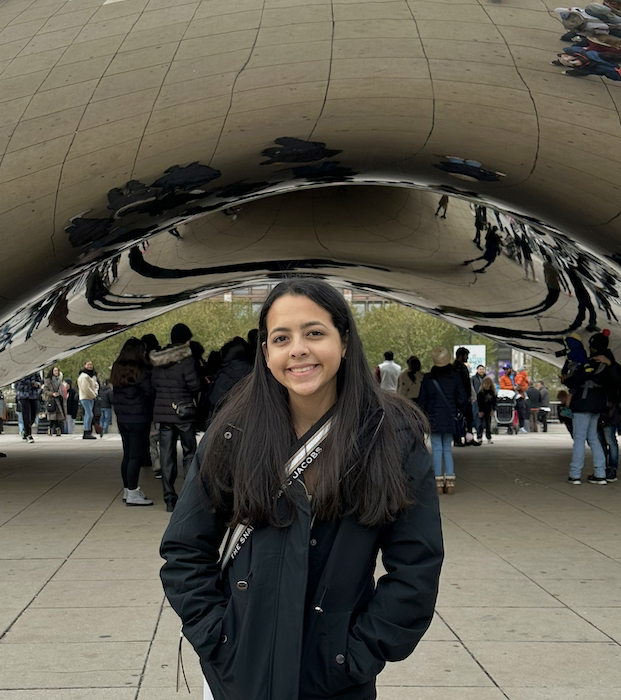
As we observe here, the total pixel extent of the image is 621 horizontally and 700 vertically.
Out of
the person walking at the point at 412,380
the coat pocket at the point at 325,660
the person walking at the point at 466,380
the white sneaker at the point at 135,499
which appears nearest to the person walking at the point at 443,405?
the person walking at the point at 466,380

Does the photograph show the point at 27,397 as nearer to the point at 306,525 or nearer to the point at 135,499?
the point at 135,499

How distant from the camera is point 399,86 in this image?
790 cm

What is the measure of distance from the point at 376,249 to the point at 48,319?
446 cm

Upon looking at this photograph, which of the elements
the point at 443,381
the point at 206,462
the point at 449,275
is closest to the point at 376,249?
the point at 449,275

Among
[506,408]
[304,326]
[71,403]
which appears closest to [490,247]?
[304,326]

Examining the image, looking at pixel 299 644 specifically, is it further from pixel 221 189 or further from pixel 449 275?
pixel 449 275

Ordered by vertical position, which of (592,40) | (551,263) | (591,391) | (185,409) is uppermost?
(592,40)

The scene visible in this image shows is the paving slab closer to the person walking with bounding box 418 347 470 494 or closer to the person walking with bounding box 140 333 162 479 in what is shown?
the person walking with bounding box 418 347 470 494

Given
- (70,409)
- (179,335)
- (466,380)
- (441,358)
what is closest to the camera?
(179,335)

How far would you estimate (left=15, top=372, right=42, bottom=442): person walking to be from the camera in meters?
18.3

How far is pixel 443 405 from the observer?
400 inches

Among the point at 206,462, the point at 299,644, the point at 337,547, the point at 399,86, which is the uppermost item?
the point at 399,86

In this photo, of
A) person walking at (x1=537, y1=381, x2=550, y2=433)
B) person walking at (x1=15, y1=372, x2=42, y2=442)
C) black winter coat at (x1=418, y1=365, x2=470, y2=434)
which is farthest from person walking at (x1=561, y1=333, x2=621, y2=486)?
person walking at (x1=537, y1=381, x2=550, y2=433)

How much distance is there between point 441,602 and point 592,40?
4585mm
